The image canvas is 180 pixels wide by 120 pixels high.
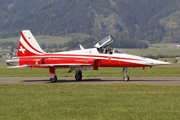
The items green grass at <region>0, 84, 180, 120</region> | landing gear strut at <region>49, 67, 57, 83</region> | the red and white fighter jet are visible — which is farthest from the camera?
landing gear strut at <region>49, 67, 57, 83</region>

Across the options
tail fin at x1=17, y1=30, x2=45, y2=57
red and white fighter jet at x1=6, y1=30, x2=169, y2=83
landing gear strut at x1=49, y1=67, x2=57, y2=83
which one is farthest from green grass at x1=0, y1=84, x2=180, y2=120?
tail fin at x1=17, y1=30, x2=45, y2=57

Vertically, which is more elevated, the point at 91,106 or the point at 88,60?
the point at 88,60

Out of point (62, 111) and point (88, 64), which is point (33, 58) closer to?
point (88, 64)

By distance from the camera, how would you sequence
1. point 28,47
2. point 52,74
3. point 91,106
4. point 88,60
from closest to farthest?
point 91,106 → point 88,60 → point 52,74 → point 28,47

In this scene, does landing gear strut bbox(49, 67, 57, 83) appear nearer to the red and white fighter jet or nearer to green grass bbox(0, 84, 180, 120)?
the red and white fighter jet

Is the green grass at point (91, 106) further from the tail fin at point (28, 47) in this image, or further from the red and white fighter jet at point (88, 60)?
the tail fin at point (28, 47)

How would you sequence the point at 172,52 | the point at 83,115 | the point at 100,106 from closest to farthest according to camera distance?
1. the point at 83,115
2. the point at 100,106
3. the point at 172,52

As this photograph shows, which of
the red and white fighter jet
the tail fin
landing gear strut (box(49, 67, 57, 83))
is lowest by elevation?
landing gear strut (box(49, 67, 57, 83))

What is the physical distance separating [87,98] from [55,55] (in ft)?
36.7

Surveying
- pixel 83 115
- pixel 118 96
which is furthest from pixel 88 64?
pixel 83 115

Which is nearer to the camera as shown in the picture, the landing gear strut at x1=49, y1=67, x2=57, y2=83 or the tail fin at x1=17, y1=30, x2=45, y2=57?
the landing gear strut at x1=49, y1=67, x2=57, y2=83

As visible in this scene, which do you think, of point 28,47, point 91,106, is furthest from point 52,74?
point 91,106

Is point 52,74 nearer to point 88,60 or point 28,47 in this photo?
point 88,60

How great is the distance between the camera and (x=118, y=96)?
49.8 ft
